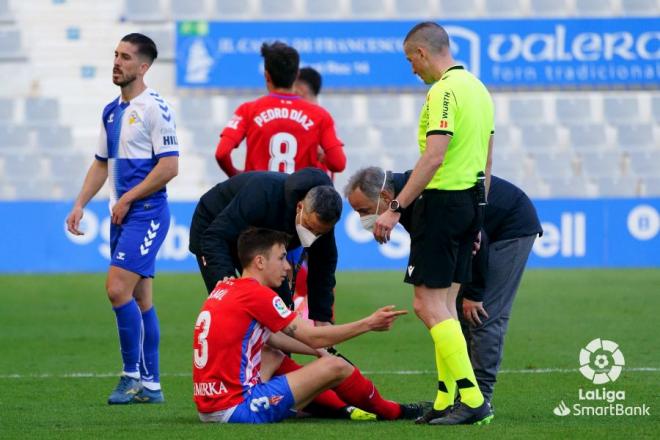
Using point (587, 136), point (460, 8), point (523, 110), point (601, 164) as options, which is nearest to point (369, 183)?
point (601, 164)

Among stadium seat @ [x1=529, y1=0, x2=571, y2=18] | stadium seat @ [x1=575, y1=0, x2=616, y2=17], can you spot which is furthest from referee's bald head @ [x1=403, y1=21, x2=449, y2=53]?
stadium seat @ [x1=575, y1=0, x2=616, y2=17]

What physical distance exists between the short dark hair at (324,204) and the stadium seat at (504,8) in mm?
17549

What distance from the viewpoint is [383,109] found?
72.4 feet

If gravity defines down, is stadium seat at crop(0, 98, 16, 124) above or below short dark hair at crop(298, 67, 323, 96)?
above

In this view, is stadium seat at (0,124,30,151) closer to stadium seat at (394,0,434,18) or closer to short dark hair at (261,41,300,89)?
stadium seat at (394,0,434,18)

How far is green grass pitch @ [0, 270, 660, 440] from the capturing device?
578cm

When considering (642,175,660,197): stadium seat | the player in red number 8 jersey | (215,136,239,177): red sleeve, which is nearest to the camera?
(215,136,239,177): red sleeve

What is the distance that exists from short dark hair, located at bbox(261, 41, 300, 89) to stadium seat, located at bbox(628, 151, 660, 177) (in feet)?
45.9

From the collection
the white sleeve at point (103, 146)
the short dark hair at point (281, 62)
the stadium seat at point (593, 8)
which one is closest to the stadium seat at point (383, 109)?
the stadium seat at point (593, 8)

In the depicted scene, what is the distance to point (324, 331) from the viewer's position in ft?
18.6

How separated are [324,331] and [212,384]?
0.61 meters

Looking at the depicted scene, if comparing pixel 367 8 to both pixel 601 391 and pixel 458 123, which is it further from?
pixel 458 123

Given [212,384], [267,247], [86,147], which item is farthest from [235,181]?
[86,147]

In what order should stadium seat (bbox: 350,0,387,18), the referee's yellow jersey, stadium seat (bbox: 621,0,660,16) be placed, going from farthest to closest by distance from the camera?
stadium seat (bbox: 621,0,660,16) → stadium seat (bbox: 350,0,387,18) → the referee's yellow jersey
